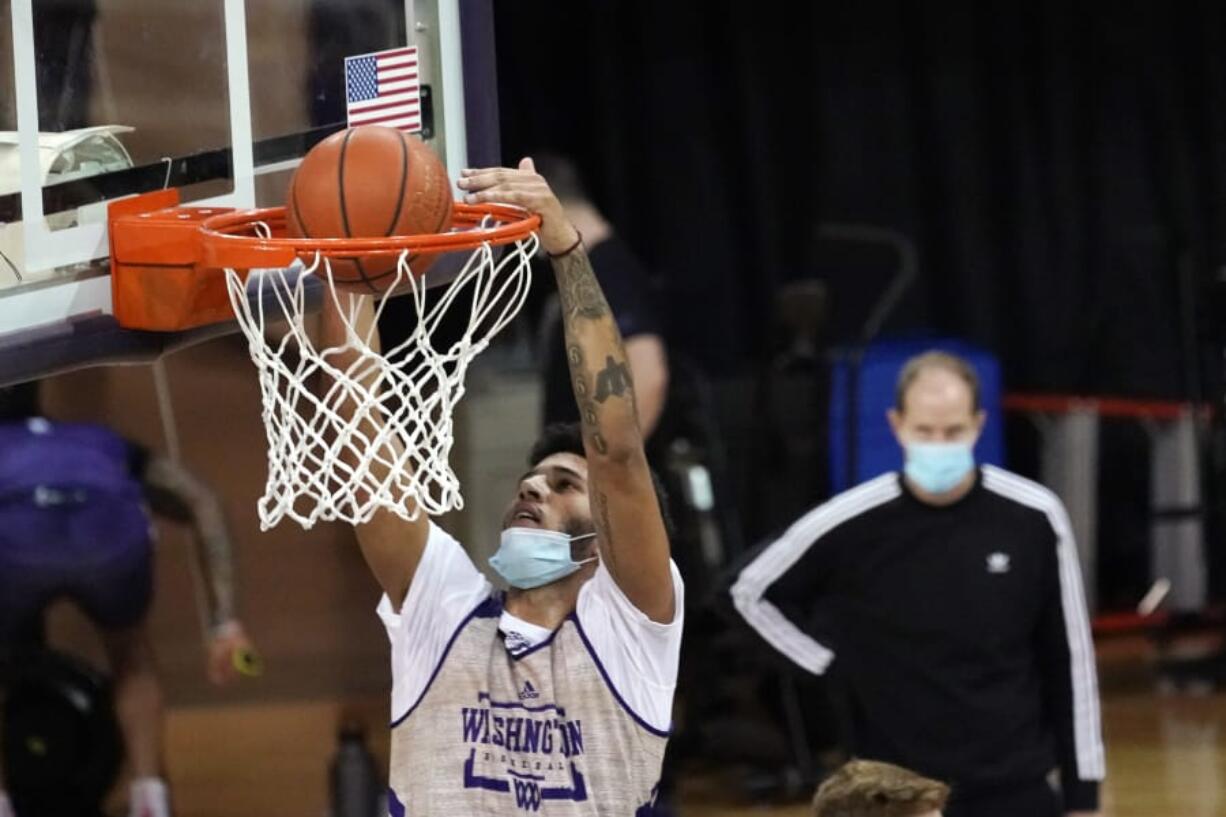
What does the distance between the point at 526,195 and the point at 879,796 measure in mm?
1129

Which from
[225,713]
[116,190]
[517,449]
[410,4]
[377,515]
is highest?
[410,4]

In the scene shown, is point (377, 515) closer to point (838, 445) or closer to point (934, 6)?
point (838, 445)

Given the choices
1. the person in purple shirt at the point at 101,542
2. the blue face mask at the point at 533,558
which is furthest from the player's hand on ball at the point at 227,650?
the blue face mask at the point at 533,558

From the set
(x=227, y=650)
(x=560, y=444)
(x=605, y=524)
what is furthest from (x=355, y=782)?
(x=605, y=524)

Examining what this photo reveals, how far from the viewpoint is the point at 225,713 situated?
8.90 meters

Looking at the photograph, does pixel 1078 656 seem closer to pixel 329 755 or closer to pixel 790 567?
pixel 790 567

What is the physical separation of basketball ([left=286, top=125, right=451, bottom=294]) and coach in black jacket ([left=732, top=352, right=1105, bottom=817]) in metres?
1.92

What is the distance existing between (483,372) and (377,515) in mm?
5029

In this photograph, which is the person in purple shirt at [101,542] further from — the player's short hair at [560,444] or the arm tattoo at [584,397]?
the arm tattoo at [584,397]

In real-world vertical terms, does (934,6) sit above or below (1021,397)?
above

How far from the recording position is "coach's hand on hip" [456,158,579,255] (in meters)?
3.26

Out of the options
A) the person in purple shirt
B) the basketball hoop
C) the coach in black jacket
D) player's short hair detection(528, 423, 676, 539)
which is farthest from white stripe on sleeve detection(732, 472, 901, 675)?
the person in purple shirt

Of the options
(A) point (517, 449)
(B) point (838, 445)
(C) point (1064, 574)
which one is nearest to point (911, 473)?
(C) point (1064, 574)

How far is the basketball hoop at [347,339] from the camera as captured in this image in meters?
3.34
